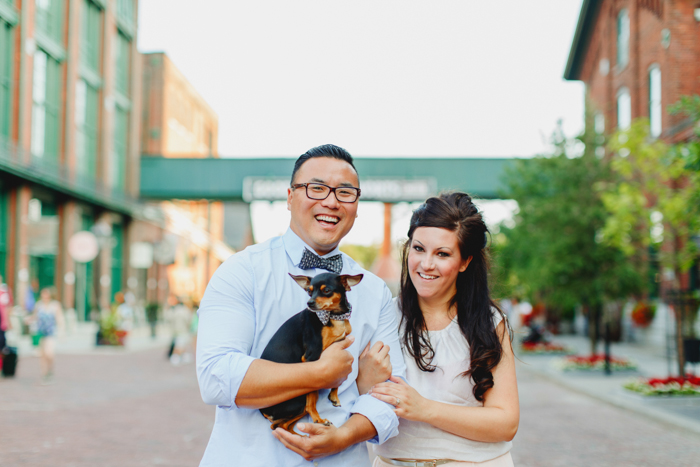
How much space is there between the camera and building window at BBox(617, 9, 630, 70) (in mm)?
29266

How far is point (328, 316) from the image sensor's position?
2.33 meters

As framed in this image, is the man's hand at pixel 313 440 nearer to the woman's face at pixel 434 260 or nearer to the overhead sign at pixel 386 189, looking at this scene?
the woman's face at pixel 434 260

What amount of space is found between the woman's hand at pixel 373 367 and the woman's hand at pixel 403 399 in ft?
0.10

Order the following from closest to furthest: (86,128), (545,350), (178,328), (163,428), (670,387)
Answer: (163,428) < (670,387) < (178,328) < (545,350) < (86,128)

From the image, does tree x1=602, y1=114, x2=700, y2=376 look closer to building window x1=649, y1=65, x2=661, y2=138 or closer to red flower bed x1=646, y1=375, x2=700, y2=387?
red flower bed x1=646, y1=375, x2=700, y2=387

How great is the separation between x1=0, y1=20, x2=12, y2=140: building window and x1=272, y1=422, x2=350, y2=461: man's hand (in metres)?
27.1

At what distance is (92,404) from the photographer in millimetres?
11031

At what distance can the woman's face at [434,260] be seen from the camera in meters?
2.96

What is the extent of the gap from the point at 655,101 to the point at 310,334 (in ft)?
88.4

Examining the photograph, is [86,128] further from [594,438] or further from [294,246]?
[294,246]

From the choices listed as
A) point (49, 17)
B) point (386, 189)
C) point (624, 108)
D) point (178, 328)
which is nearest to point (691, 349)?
point (178, 328)

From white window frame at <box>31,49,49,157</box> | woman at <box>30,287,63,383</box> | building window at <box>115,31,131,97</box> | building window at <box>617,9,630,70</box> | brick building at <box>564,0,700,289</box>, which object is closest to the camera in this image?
woman at <box>30,287,63,383</box>

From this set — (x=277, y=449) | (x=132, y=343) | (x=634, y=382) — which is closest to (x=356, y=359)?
(x=277, y=449)

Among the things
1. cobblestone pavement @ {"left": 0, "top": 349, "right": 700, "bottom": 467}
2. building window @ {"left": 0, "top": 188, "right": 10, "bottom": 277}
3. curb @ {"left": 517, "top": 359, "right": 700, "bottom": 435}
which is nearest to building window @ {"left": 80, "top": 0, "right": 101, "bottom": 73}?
building window @ {"left": 0, "top": 188, "right": 10, "bottom": 277}
